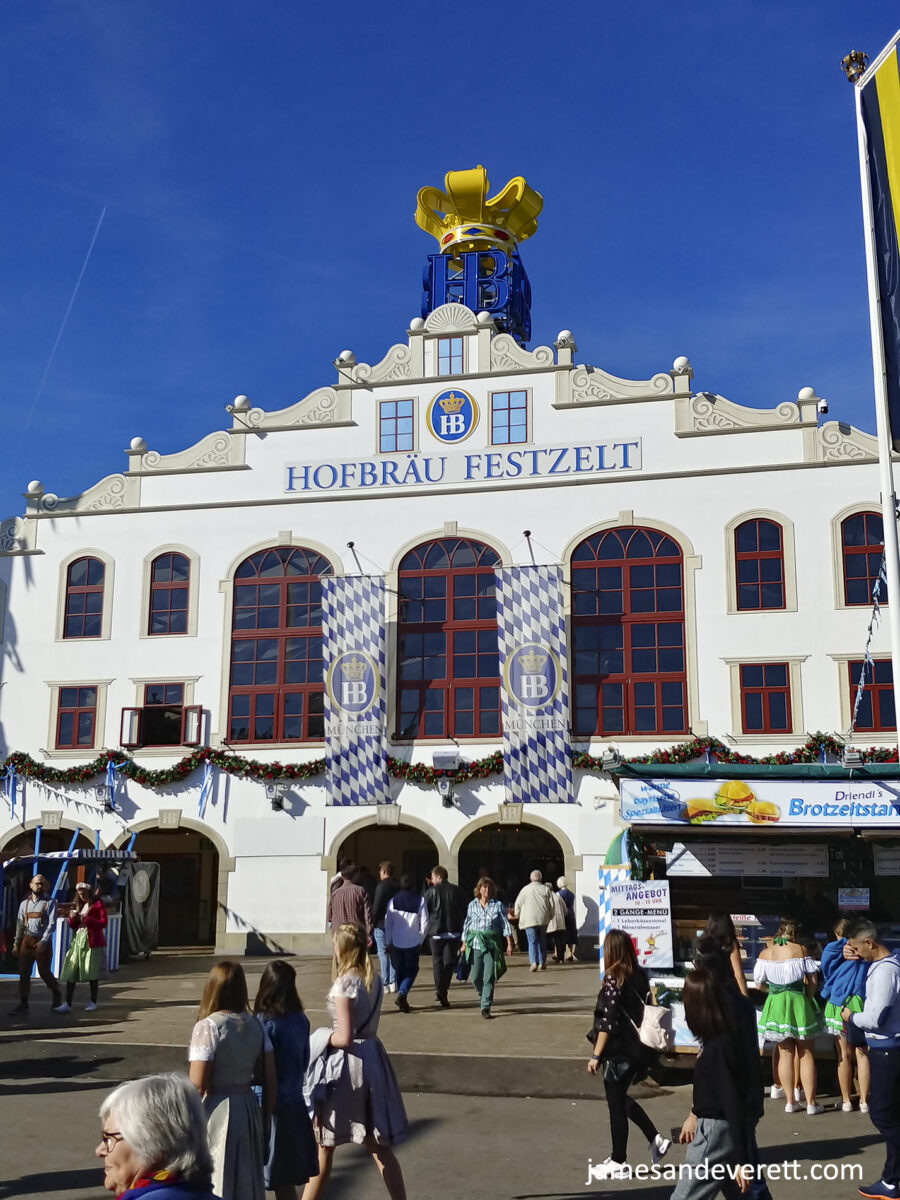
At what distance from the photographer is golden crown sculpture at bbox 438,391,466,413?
84.7ft

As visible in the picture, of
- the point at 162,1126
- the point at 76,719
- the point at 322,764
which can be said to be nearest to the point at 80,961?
the point at 322,764

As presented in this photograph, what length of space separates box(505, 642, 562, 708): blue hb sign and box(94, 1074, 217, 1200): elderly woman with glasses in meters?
20.3

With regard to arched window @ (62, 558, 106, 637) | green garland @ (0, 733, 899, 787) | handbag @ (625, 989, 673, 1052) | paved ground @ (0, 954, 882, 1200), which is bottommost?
paved ground @ (0, 954, 882, 1200)

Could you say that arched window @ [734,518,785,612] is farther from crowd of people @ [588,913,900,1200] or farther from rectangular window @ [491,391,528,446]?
crowd of people @ [588,913,900,1200]

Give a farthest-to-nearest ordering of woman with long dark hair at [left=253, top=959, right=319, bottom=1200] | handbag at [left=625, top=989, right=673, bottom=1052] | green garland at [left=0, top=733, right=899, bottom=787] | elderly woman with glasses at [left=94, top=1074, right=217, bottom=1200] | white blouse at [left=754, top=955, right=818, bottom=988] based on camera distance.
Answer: green garland at [left=0, top=733, right=899, bottom=787] < white blouse at [left=754, top=955, right=818, bottom=988] < handbag at [left=625, top=989, right=673, bottom=1052] < woman with long dark hair at [left=253, top=959, right=319, bottom=1200] < elderly woman with glasses at [left=94, top=1074, right=217, bottom=1200]

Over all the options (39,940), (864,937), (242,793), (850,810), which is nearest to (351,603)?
(242,793)

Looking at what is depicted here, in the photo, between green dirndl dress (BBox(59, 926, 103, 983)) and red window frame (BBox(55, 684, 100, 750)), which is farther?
red window frame (BBox(55, 684, 100, 750))

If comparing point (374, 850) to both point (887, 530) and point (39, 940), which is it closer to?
point (39, 940)

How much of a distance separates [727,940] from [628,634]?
14.3 meters

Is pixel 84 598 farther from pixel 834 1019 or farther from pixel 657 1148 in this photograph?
pixel 657 1148

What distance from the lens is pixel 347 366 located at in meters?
26.6

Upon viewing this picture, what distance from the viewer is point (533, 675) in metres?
23.7

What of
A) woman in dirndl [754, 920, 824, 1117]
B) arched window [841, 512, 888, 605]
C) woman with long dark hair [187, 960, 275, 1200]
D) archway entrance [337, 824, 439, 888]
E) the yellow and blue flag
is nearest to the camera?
woman with long dark hair [187, 960, 275, 1200]

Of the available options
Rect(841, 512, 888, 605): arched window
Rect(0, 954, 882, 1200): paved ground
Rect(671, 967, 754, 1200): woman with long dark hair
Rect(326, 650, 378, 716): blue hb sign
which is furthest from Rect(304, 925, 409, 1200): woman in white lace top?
Rect(841, 512, 888, 605): arched window
